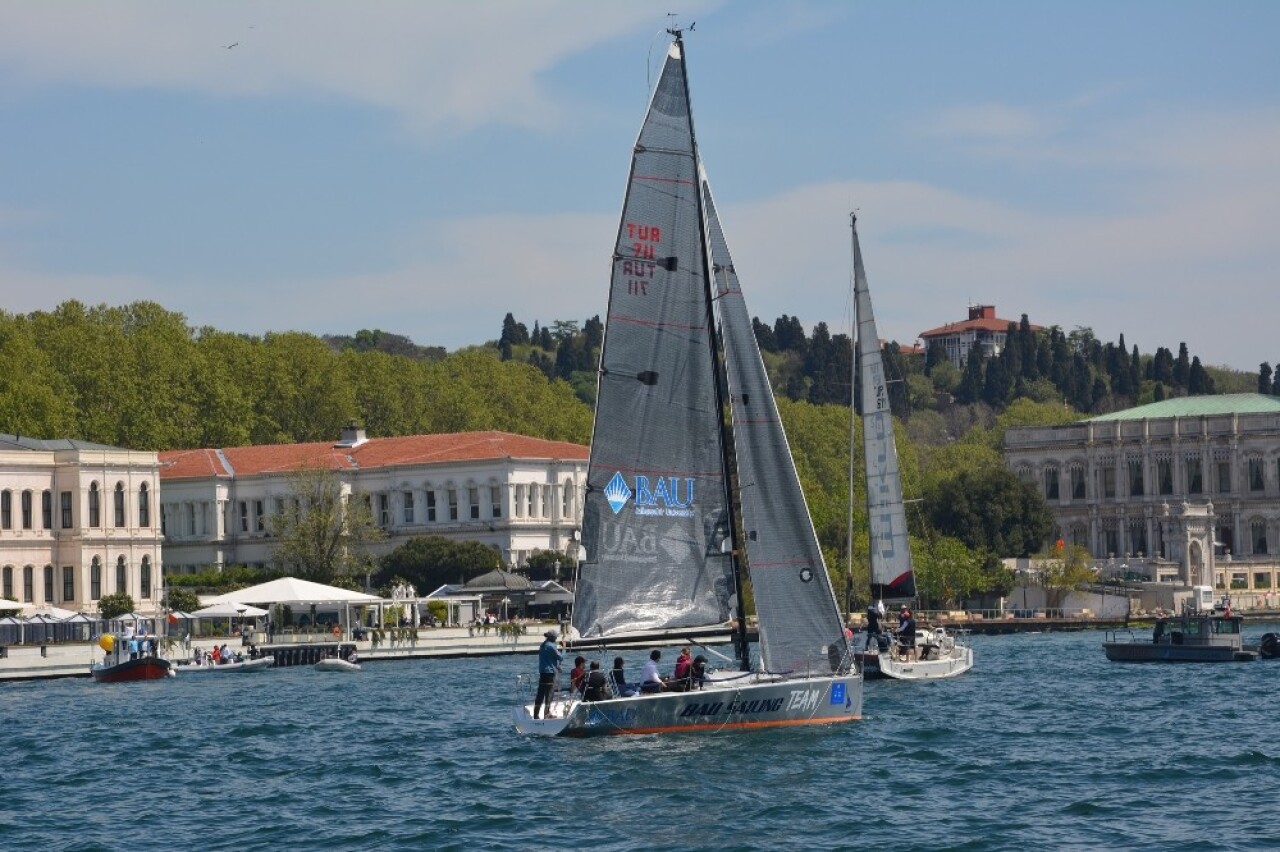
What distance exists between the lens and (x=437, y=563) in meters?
112

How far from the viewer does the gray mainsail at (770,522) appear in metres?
37.8

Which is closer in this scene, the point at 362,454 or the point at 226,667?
the point at 226,667

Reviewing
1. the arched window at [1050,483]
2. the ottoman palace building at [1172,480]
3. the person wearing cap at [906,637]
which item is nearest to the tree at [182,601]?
the person wearing cap at [906,637]

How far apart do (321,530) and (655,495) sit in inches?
2881

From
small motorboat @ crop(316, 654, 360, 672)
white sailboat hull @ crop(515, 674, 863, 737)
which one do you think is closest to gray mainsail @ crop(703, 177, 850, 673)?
white sailboat hull @ crop(515, 674, 863, 737)

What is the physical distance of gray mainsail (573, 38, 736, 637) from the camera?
3703cm

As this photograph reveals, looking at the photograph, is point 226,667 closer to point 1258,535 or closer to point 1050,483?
point 1258,535

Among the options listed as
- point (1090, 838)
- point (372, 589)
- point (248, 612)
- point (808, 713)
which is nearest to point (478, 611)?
point (372, 589)

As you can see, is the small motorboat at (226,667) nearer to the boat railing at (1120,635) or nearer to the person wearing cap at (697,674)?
the boat railing at (1120,635)

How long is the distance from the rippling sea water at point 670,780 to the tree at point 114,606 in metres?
37.2

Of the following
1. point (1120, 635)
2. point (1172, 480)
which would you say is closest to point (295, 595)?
point (1120, 635)

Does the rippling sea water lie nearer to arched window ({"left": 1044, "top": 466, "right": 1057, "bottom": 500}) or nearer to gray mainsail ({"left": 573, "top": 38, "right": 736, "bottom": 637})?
gray mainsail ({"left": 573, "top": 38, "right": 736, "bottom": 637})

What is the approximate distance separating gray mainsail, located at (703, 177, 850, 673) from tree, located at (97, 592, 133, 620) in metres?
55.0

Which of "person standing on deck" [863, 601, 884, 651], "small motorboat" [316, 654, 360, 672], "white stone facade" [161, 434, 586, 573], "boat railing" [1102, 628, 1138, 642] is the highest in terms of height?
"white stone facade" [161, 434, 586, 573]
